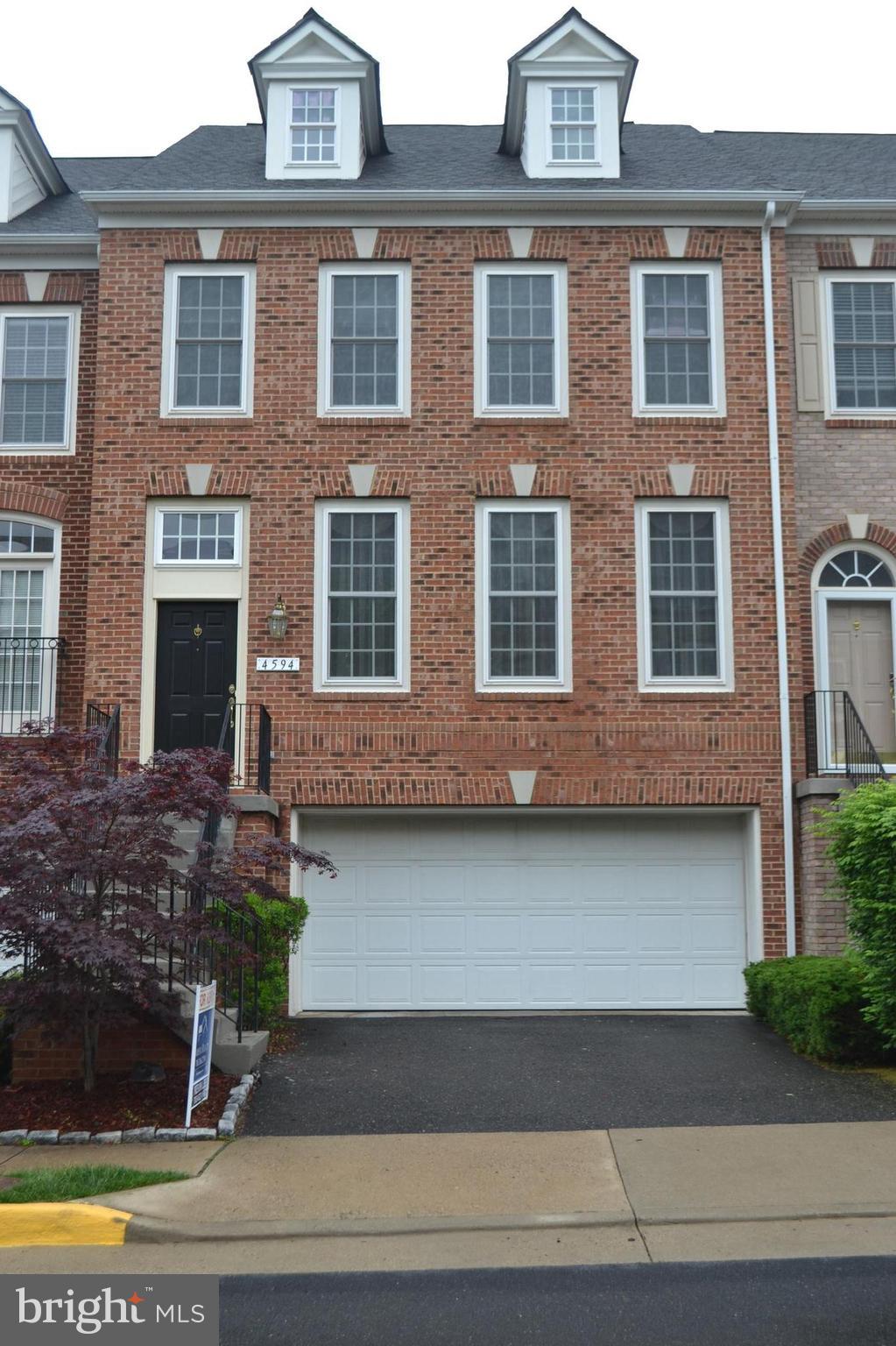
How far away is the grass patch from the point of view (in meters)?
7.47

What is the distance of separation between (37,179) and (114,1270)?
566 inches

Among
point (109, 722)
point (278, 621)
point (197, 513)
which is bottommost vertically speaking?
point (109, 722)

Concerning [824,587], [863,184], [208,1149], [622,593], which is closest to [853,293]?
[863,184]

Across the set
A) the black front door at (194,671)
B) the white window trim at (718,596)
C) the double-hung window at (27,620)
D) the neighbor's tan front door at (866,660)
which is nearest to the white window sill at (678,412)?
the white window trim at (718,596)

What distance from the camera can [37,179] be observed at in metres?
17.0

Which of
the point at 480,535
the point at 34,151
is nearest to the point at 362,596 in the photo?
the point at 480,535

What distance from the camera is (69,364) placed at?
15.5 metres

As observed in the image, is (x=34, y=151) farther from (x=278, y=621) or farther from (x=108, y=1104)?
(x=108, y=1104)

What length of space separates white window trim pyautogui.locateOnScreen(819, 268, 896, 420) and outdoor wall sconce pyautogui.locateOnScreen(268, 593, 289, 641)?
6572 mm

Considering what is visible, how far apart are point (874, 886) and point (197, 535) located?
8154mm

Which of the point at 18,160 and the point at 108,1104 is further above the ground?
the point at 18,160

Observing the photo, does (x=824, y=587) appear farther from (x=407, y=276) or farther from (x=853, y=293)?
(x=407, y=276)

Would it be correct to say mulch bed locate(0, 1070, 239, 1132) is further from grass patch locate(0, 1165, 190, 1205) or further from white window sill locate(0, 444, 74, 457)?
white window sill locate(0, 444, 74, 457)

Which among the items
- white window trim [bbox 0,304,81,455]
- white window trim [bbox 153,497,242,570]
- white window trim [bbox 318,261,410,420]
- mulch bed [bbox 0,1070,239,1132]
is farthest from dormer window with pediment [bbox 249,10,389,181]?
mulch bed [bbox 0,1070,239,1132]
